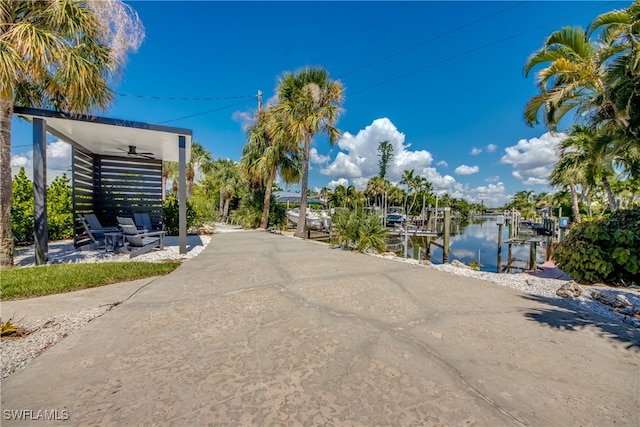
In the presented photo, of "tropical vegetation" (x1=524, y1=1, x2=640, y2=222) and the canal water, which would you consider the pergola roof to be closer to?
"tropical vegetation" (x1=524, y1=1, x2=640, y2=222)

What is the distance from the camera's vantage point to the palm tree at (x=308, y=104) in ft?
38.7

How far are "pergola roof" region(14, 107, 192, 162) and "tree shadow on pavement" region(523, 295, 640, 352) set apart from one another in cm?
852

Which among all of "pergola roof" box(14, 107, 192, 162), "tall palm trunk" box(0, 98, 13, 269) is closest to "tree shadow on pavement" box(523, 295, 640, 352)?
"pergola roof" box(14, 107, 192, 162)

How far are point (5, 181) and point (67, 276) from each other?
2561 millimetres

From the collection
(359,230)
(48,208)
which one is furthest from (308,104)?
(48,208)

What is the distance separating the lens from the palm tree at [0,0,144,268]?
4.73 m

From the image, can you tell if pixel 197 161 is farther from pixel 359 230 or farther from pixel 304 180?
pixel 359 230

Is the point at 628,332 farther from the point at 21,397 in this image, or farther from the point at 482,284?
the point at 21,397

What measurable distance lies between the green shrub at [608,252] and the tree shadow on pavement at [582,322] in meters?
2.37

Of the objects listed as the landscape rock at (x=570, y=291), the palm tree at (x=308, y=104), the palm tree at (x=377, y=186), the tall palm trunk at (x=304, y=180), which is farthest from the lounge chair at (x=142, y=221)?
the palm tree at (x=377, y=186)

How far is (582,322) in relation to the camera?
328 centimetres

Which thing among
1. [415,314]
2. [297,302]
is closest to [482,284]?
[415,314]

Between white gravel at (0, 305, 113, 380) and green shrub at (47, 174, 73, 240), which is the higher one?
green shrub at (47, 174, 73, 240)

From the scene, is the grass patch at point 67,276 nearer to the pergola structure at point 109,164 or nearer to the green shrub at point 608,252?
the pergola structure at point 109,164
